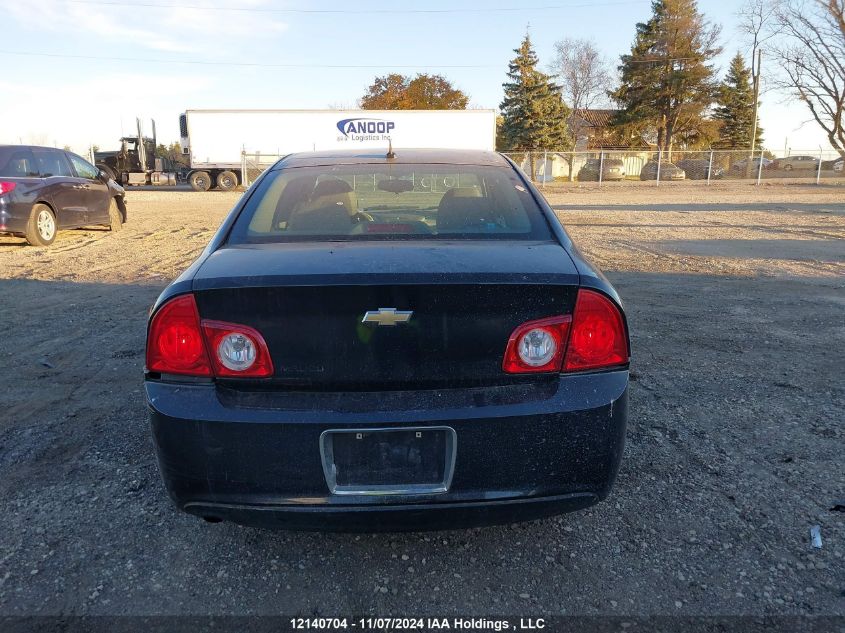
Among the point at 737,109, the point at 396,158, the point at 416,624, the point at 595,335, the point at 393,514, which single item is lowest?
the point at 416,624

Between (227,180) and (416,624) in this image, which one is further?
(227,180)

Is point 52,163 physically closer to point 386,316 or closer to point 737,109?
point 386,316

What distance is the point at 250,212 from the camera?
9.50 ft

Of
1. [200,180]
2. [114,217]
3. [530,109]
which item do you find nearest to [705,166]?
[530,109]

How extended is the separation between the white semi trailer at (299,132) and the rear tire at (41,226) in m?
A: 21.1

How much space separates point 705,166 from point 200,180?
27.6m

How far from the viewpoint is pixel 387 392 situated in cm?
208

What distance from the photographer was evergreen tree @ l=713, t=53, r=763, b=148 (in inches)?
2082

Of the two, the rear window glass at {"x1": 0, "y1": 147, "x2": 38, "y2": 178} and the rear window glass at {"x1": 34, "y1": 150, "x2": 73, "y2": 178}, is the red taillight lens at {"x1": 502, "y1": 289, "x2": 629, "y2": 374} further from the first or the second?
the rear window glass at {"x1": 34, "y1": 150, "x2": 73, "y2": 178}

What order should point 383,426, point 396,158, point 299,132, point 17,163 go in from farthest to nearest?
point 299,132 → point 17,163 → point 396,158 → point 383,426

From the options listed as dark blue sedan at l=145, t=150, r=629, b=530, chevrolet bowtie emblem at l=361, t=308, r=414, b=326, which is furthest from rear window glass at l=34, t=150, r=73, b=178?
chevrolet bowtie emblem at l=361, t=308, r=414, b=326

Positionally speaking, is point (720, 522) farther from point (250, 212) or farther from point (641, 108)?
point (641, 108)

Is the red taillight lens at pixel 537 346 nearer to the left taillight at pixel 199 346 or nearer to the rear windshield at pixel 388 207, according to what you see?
the rear windshield at pixel 388 207

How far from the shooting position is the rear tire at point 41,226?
9.98 metres
